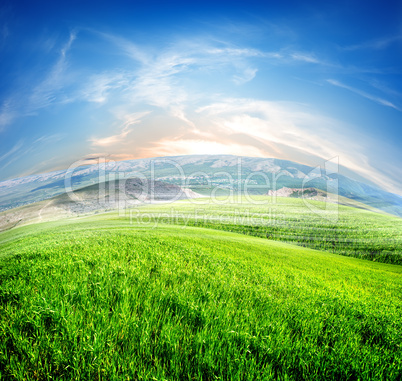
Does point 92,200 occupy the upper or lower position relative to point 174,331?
lower

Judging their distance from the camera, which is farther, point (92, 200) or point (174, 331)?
point (92, 200)

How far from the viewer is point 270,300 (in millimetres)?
3660

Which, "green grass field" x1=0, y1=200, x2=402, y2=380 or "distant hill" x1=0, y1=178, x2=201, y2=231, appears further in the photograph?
"distant hill" x1=0, y1=178, x2=201, y2=231

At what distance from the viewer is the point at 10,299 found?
9.18 ft

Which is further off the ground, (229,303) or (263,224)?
(229,303)

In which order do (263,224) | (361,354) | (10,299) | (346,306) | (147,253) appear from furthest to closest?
(263,224), (147,253), (346,306), (10,299), (361,354)

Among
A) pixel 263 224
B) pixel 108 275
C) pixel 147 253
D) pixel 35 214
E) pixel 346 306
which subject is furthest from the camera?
pixel 35 214

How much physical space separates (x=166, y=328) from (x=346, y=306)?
13.7ft

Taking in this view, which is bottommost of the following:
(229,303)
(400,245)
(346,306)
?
(400,245)

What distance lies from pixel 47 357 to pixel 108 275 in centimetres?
178

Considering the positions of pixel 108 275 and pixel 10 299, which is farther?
pixel 108 275

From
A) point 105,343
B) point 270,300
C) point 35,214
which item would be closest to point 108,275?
point 105,343

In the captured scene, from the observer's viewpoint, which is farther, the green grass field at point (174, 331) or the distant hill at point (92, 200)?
the distant hill at point (92, 200)

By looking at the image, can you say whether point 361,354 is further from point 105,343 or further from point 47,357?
point 47,357
